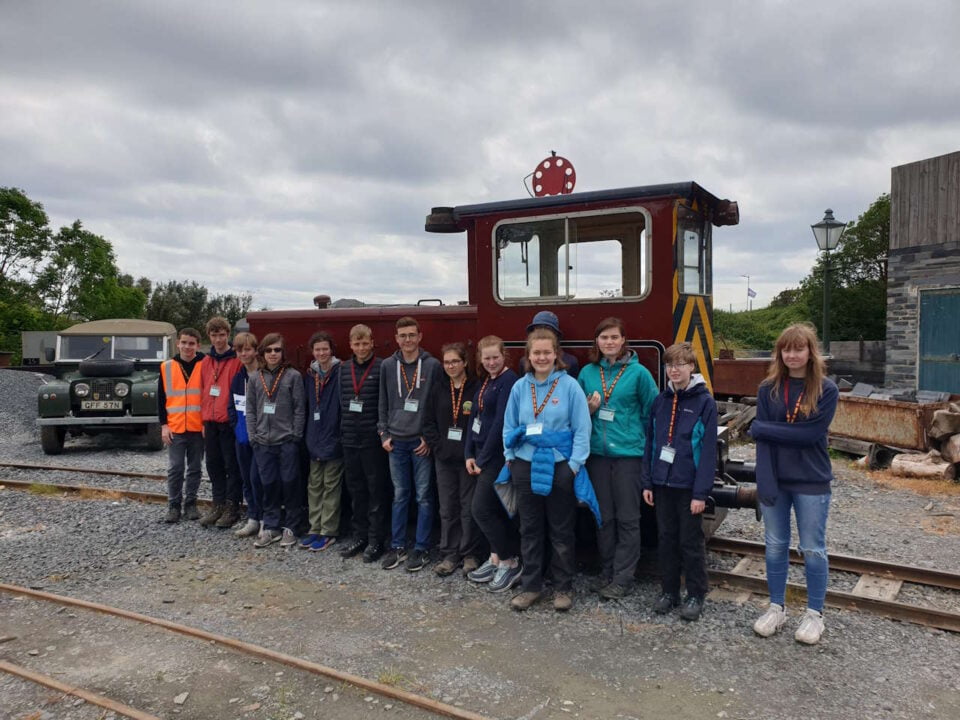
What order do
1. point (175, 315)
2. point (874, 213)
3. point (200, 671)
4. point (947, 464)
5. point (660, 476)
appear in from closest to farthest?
1. point (200, 671)
2. point (660, 476)
3. point (947, 464)
4. point (874, 213)
5. point (175, 315)

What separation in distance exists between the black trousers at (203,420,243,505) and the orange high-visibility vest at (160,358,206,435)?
0.68 feet

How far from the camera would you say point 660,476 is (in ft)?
14.7

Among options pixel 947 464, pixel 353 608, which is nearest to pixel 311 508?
pixel 353 608

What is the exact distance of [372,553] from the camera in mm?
5770

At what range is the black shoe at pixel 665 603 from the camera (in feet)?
15.1

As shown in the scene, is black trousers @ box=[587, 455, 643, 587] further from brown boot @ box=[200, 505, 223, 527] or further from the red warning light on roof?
brown boot @ box=[200, 505, 223, 527]

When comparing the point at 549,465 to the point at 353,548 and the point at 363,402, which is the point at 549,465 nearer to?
the point at 363,402

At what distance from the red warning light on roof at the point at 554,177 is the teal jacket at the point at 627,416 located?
1.70 m

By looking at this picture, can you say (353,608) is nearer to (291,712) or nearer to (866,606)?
(291,712)

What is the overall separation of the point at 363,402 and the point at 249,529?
1.94 meters

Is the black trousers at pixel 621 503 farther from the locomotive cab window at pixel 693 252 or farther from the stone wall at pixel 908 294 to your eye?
the stone wall at pixel 908 294

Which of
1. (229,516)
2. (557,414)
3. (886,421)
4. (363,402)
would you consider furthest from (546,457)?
(886,421)

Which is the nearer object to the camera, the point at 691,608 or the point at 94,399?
the point at 691,608

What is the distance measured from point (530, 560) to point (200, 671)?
2225 mm
